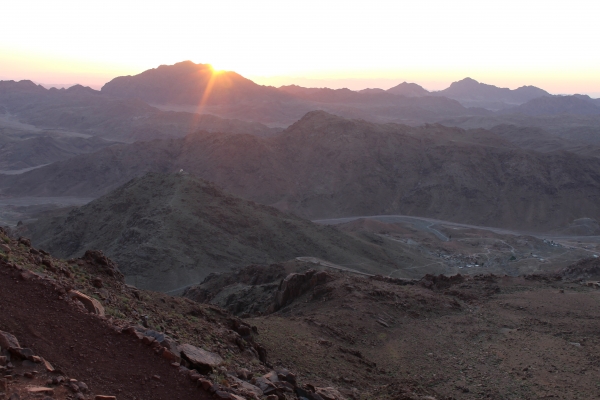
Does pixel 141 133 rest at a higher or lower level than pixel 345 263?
higher

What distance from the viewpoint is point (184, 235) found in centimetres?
4047

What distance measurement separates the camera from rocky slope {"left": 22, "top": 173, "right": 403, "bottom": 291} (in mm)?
37312

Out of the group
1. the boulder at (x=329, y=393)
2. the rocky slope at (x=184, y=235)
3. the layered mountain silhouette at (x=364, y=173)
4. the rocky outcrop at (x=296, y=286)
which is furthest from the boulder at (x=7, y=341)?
the layered mountain silhouette at (x=364, y=173)

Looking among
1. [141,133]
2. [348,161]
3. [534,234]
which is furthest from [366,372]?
[141,133]

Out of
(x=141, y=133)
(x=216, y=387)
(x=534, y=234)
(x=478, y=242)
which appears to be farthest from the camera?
(x=141, y=133)

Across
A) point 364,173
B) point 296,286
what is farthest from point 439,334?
point 364,173

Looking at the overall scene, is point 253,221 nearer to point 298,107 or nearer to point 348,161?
point 348,161

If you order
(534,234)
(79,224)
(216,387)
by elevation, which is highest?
(216,387)

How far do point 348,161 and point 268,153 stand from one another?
1211 cm

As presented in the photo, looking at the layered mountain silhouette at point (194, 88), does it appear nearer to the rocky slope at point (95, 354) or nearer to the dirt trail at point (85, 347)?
the rocky slope at point (95, 354)

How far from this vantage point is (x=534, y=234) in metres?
67.9

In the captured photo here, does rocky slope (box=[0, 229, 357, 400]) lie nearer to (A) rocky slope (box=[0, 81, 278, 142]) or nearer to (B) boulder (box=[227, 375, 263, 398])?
(B) boulder (box=[227, 375, 263, 398])

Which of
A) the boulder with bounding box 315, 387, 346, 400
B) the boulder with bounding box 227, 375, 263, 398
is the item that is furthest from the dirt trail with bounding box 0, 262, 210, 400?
the boulder with bounding box 315, 387, 346, 400

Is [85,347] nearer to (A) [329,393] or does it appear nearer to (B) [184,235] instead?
(A) [329,393]
